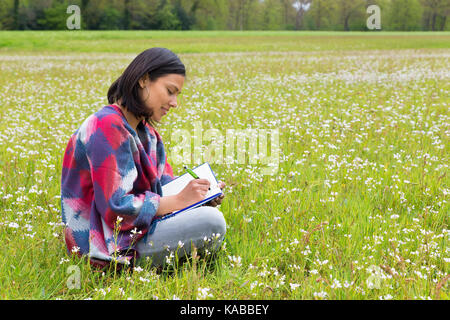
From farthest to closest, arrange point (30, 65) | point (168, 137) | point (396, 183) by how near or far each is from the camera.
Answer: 1. point (30, 65)
2. point (168, 137)
3. point (396, 183)

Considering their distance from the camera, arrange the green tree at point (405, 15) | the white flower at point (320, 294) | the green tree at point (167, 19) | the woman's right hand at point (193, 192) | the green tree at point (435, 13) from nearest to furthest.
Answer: the white flower at point (320, 294), the woman's right hand at point (193, 192), the green tree at point (167, 19), the green tree at point (435, 13), the green tree at point (405, 15)

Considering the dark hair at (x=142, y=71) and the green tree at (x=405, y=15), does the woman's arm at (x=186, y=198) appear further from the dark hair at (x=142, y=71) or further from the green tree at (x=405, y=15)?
the green tree at (x=405, y=15)

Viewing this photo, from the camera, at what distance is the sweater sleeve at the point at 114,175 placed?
290cm

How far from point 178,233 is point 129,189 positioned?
536 mm

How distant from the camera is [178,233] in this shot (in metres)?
3.24

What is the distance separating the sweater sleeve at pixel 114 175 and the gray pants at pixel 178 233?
0.74 feet

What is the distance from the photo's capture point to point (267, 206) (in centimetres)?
441

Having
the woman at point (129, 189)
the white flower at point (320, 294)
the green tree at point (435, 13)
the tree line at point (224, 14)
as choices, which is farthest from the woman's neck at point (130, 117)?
the green tree at point (435, 13)

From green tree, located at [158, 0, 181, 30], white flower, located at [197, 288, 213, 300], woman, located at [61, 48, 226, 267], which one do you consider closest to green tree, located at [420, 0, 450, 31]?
green tree, located at [158, 0, 181, 30]

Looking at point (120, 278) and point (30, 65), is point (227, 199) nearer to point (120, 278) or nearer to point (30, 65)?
point (120, 278)

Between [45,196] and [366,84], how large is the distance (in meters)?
11.6

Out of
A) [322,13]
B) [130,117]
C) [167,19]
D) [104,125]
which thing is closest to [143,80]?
[130,117]

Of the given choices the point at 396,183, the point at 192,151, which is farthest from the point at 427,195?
the point at 192,151

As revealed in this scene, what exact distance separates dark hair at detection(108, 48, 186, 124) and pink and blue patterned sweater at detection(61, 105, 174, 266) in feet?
0.40
